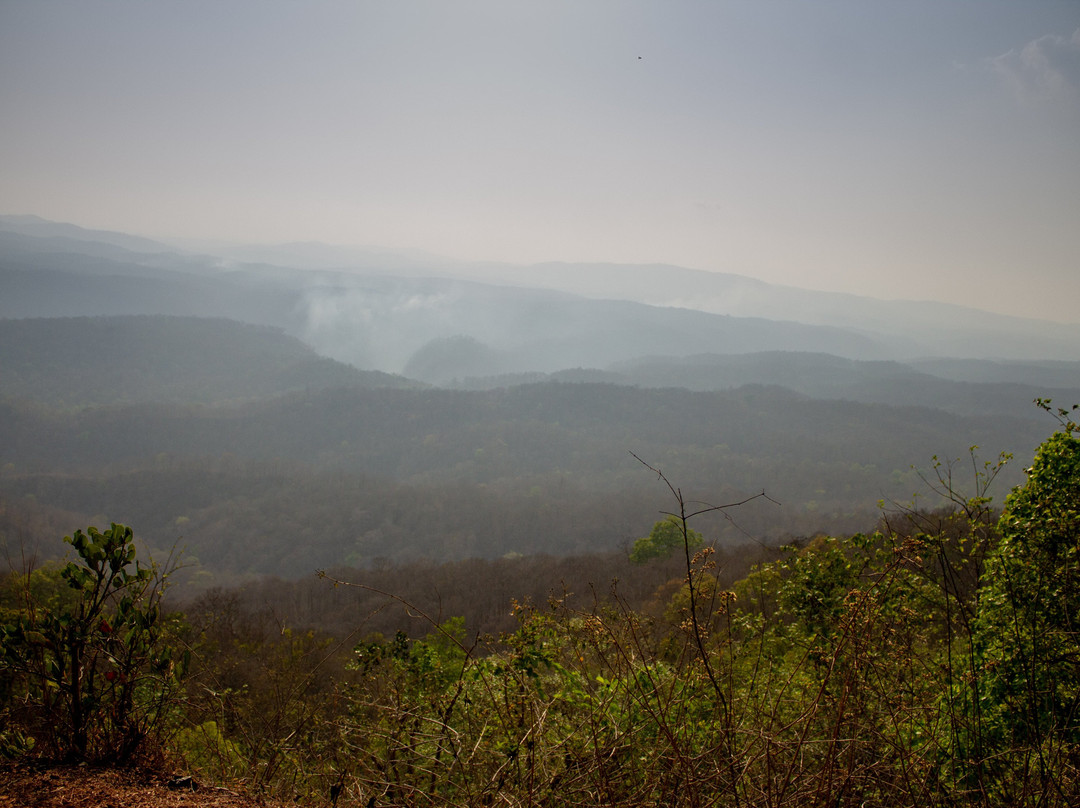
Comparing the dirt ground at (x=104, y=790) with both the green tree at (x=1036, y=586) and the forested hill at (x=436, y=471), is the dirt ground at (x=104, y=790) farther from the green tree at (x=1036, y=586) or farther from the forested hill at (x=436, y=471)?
the forested hill at (x=436, y=471)

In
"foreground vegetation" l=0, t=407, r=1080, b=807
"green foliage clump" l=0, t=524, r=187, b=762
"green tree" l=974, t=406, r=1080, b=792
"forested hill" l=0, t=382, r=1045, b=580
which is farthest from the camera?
"forested hill" l=0, t=382, r=1045, b=580

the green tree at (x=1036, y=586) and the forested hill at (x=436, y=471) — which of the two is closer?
the green tree at (x=1036, y=586)

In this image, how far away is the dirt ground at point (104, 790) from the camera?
2809 millimetres

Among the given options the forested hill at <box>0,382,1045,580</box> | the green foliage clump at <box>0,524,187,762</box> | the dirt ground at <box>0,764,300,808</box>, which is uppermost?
the green foliage clump at <box>0,524,187,762</box>

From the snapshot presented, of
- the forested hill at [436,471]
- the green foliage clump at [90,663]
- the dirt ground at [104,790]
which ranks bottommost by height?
the forested hill at [436,471]

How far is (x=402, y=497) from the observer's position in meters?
120

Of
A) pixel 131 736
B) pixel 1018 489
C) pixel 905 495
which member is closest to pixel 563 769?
pixel 131 736

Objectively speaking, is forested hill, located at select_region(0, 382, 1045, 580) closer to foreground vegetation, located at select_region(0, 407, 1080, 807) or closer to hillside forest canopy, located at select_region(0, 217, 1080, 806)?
hillside forest canopy, located at select_region(0, 217, 1080, 806)

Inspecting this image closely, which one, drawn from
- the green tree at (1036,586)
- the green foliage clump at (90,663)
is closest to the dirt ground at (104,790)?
the green foliage clump at (90,663)

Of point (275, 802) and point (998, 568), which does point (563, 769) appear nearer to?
point (275, 802)

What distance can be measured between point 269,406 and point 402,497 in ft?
339

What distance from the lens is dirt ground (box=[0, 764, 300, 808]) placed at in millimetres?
2809

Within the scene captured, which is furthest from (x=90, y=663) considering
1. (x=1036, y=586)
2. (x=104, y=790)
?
(x=1036, y=586)

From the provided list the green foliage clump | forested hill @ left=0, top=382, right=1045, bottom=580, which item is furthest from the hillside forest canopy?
forested hill @ left=0, top=382, right=1045, bottom=580
